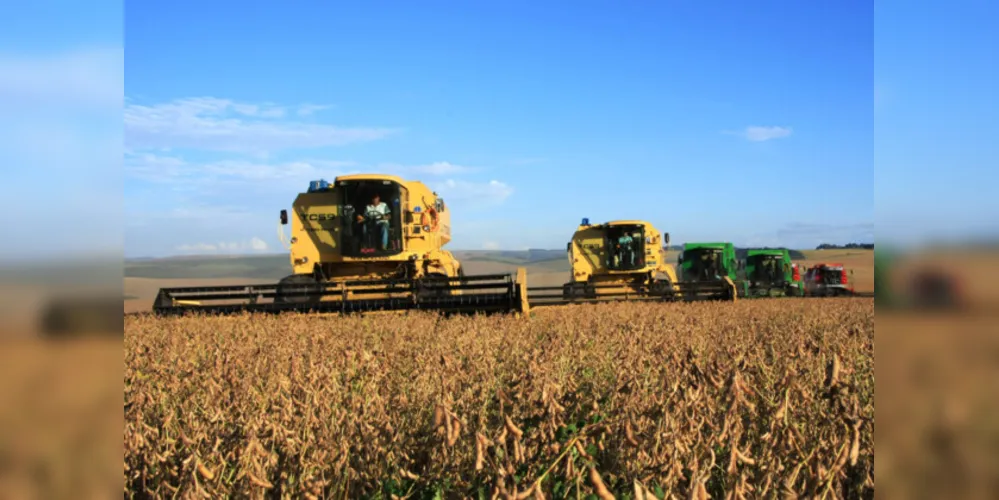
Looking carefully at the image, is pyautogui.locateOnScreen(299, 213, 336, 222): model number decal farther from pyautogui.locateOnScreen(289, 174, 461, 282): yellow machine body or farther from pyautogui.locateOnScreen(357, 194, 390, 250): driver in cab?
pyautogui.locateOnScreen(357, 194, 390, 250): driver in cab

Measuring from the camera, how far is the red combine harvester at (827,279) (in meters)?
31.3

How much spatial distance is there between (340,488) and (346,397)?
140cm

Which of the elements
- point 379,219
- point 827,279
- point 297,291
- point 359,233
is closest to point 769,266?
point 827,279

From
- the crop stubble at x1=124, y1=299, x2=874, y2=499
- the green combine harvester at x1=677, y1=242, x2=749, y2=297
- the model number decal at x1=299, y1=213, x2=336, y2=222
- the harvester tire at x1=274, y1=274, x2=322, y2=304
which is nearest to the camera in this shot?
the crop stubble at x1=124, y1=299, x2=874, y2=499

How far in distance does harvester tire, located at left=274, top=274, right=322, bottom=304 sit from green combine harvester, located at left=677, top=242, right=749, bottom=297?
60.2 feet

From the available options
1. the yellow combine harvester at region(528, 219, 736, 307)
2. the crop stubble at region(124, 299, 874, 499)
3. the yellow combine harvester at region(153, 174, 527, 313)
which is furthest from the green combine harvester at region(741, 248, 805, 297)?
the crop stubble at region(124, 299, 874, 499)

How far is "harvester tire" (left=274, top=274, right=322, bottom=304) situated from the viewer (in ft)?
36.9

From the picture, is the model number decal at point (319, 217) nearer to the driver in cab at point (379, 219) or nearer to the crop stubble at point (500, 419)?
the driver in cab at point (379, 219)
